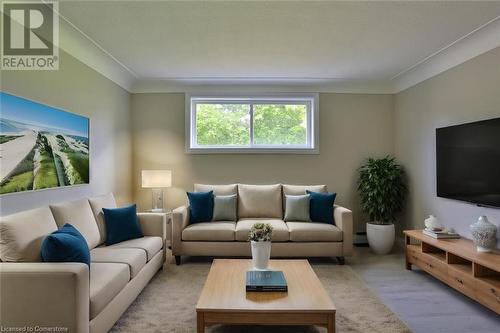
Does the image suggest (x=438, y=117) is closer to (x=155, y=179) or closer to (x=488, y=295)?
(x=488, y=295)

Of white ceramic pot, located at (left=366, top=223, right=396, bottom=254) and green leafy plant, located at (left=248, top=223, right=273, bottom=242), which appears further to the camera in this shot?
white ceramic pot, located at (left=366, top=223, right=396, bottom=254)

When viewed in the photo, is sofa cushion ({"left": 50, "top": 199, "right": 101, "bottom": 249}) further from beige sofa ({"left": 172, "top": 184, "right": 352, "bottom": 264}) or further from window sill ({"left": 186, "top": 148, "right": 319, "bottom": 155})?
window sill ({"left": 186, "top": 148, "right": 319, "bottom": 155})

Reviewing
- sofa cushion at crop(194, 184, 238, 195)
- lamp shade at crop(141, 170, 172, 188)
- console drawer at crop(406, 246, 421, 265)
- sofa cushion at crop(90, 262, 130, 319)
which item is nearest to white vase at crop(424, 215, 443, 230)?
console drawer at crop(406, 246, 421, 265)

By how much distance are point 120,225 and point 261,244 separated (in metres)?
1.62

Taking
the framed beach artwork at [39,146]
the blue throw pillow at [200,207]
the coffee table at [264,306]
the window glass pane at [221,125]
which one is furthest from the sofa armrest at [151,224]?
the window glass pane at [221,125]

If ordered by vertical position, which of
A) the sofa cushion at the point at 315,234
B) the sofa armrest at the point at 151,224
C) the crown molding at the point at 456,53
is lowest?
the sofa cushion at the point at 315,234

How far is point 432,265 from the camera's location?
10.8ft

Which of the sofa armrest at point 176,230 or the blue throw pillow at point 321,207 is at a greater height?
the blue throw pillow at point 321,207

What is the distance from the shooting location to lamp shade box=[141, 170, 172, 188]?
179 inches

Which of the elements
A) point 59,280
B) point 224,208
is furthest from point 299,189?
point 59,280

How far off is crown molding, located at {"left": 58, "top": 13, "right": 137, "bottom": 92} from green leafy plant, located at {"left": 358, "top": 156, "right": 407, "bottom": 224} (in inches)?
151

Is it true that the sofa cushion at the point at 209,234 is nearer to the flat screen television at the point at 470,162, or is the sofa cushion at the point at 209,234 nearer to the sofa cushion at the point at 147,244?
the sofa cushion at the point at 147,244

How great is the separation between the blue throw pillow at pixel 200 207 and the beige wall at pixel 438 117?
290 cm

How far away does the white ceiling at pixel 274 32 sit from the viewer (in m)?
2.63
